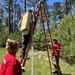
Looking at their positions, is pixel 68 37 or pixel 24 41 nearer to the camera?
pixel 24 41

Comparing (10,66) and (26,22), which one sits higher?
(26,22)

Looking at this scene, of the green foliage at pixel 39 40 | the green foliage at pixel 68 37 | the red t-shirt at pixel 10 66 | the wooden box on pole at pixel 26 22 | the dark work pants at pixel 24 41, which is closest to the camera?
the red t-shirt at pixel 10 66

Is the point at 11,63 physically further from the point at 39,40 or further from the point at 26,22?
Answer: the point at 39,40

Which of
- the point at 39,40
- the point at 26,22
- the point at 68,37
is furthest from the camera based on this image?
the point at 39,40

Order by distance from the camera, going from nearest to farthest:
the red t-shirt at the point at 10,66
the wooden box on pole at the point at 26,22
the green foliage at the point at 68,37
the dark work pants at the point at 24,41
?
the red t-shirt at the point at 10,66 → the wooden box on pole at the point at 26,22 → the dark work pants at the point at 24,41 → the green foliage at the point at 68,37

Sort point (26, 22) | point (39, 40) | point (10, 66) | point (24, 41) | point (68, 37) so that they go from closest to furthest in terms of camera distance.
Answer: point (10, 66)
point (26, 22)
point (24, 41)
point (68, 37)
point (39, 40)

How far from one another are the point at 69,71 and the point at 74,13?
210 inches

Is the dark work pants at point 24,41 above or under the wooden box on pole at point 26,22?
under

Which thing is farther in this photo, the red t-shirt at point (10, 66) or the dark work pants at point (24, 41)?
the dark work pants at point (24, 41)

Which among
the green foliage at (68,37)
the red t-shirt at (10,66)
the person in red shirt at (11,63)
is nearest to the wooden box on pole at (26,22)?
the person in red shirt at (11,63)

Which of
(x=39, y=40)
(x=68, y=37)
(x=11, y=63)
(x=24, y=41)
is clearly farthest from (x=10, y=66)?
(x=39, y=40)

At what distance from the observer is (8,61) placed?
4.60 metres

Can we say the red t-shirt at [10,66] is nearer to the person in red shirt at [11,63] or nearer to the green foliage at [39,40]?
the person in red shirt at [11,63]

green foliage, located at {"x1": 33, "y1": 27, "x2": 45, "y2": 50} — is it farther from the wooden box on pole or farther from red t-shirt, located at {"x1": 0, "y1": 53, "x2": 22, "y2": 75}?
red t-shirt, located at {"x1": 0, "y1": 53, "x2": 22, "y2": 75}
